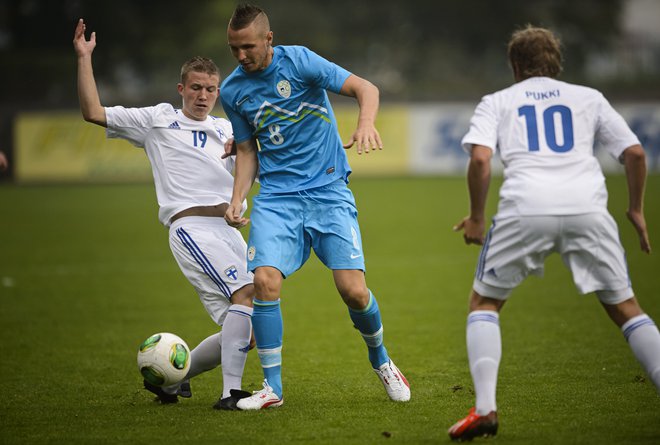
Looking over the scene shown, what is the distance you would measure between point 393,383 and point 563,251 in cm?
164

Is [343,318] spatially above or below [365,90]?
below

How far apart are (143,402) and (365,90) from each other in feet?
7.92

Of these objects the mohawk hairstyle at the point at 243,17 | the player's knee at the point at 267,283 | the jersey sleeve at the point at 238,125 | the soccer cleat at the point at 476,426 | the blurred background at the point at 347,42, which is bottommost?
the soccer cleat at the point at 476,426

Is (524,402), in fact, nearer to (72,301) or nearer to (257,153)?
(257,153)

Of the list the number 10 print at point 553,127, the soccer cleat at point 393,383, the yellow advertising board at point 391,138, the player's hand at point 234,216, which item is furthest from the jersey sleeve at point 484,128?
the yellow advertising board at point 391,138

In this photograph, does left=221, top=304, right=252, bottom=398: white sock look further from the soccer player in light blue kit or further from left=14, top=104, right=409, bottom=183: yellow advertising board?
left=14, top=104, right=409, bottom=183: yellow advertising board

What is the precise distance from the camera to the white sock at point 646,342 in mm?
4883

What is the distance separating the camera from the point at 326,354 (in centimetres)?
796

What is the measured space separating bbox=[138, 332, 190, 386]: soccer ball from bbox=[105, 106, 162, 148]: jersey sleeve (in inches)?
52.9

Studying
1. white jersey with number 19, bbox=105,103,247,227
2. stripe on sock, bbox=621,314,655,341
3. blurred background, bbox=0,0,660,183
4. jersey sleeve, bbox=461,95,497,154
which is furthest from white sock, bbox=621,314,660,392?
blurred background, bbox=0,0,660,183

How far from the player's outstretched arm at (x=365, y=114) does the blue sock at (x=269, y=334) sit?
1.04m

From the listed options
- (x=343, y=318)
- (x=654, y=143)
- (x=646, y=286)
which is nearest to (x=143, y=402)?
(x=343, y=318)

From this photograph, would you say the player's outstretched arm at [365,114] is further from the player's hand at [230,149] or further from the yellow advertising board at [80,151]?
the yellow advertising board at [80,151]

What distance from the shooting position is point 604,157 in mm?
29594
